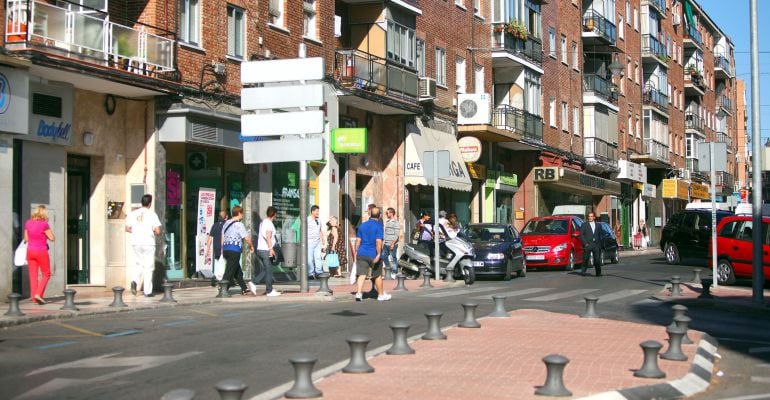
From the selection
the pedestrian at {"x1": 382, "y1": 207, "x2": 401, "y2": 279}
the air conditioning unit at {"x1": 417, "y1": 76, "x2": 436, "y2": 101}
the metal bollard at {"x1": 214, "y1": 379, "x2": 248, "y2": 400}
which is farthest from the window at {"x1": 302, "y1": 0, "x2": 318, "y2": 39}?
the metal bollard at {"x1": 214, "y1": 379, "x2": 248, "y2": 400}

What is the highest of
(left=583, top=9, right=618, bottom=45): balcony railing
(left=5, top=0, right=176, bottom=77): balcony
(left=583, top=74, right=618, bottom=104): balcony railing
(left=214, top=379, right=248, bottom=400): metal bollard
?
(left=583, top=9, right=618, bottom=45): balcony railing

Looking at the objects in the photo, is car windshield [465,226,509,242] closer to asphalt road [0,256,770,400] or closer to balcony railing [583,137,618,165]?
asphalt road [0,256,770,400]

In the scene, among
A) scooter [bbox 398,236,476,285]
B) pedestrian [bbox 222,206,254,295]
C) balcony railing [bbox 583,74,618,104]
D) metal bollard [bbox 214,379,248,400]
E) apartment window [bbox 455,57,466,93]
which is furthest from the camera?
balcony railing [bbox 583,74,618,104]

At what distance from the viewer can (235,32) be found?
77.6 feet

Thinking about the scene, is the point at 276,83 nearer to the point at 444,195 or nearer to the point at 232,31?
the point at 232,31

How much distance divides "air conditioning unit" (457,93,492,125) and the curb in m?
24.8

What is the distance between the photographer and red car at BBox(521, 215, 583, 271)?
30266mm

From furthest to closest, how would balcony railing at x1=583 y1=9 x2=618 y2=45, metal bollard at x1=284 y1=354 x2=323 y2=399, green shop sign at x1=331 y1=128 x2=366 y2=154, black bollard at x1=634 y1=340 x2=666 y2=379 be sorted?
1. balcony railing at x1=583 y1=9 x2=618 y2=45
2. green shop sign at x1=331 y1=128 x2=366 y2=154
3. black bollard at x1=634 y1=340 x2=666 y2=379
4. metal bollard at x1=284 y1=354 x2=323 y2=399

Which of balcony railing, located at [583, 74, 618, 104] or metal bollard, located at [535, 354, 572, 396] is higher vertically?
balcony railing, located at [583, 74, 618, 104]

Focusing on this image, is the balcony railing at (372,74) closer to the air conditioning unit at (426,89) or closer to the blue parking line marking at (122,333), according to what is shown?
the air conditioning unit at (426,89)

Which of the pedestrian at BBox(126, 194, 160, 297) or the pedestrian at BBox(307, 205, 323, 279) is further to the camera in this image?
the pedestrian at BBox(307, 205, 323, 279)

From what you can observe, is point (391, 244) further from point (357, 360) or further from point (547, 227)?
point (357, 360)

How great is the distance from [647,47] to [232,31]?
43.0 metres

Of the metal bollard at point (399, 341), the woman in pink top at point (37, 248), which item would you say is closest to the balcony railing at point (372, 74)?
the woman in pink top at point (37, 248)
